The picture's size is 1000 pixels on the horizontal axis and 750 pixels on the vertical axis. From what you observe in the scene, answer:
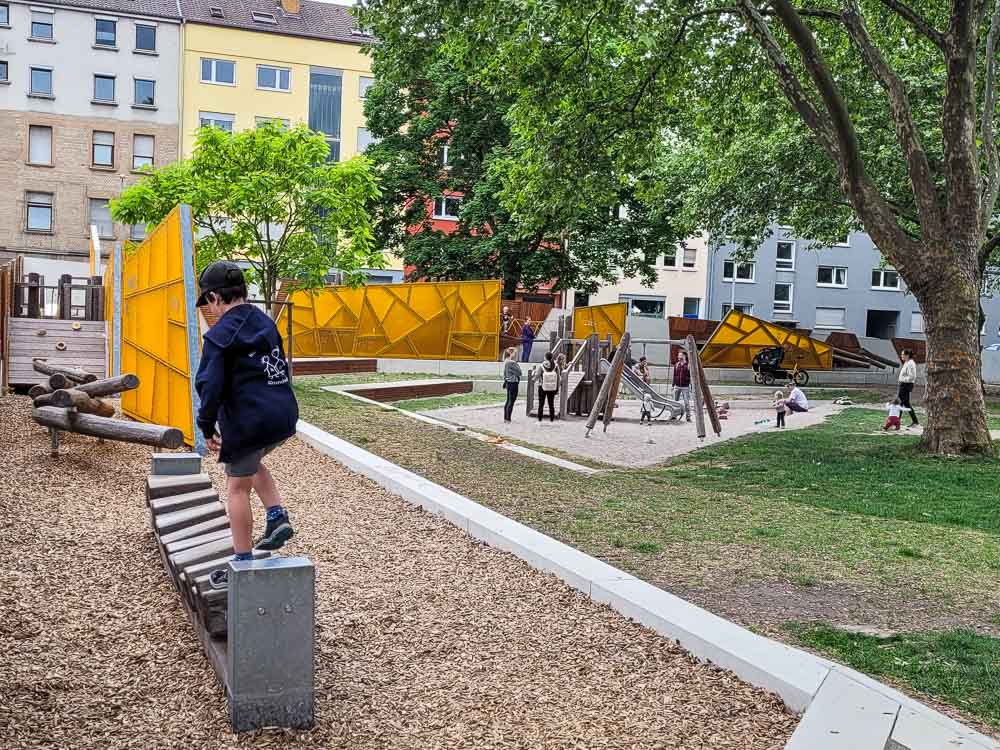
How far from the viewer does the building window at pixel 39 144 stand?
49.5 m

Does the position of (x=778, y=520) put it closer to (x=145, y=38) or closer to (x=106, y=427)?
(x=106, y=427)

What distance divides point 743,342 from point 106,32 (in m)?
34.0

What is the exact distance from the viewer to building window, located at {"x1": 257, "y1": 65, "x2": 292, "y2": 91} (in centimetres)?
5325

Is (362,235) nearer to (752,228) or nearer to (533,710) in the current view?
(752,228)

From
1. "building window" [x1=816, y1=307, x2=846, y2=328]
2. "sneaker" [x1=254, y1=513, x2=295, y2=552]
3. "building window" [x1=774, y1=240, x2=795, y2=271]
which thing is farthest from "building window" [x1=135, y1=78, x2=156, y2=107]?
"sneaker" [x1=254, y1=513, x2=295, y2=552]

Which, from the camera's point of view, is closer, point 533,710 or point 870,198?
point 533,710

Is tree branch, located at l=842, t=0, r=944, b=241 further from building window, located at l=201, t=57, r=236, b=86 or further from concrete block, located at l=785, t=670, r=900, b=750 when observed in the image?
building window, located at l=201, t=57, r=236, b=86

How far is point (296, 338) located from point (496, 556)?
28153 millimetres

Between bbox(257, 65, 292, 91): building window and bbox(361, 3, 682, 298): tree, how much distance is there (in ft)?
46.0

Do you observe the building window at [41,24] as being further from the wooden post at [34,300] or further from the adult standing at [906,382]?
the adult standing at [906,382]

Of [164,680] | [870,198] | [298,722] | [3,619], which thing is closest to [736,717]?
[298,722]

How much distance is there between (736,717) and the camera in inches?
168

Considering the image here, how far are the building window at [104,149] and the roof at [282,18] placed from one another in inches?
272

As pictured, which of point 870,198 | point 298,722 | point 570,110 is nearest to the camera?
point 298,722
